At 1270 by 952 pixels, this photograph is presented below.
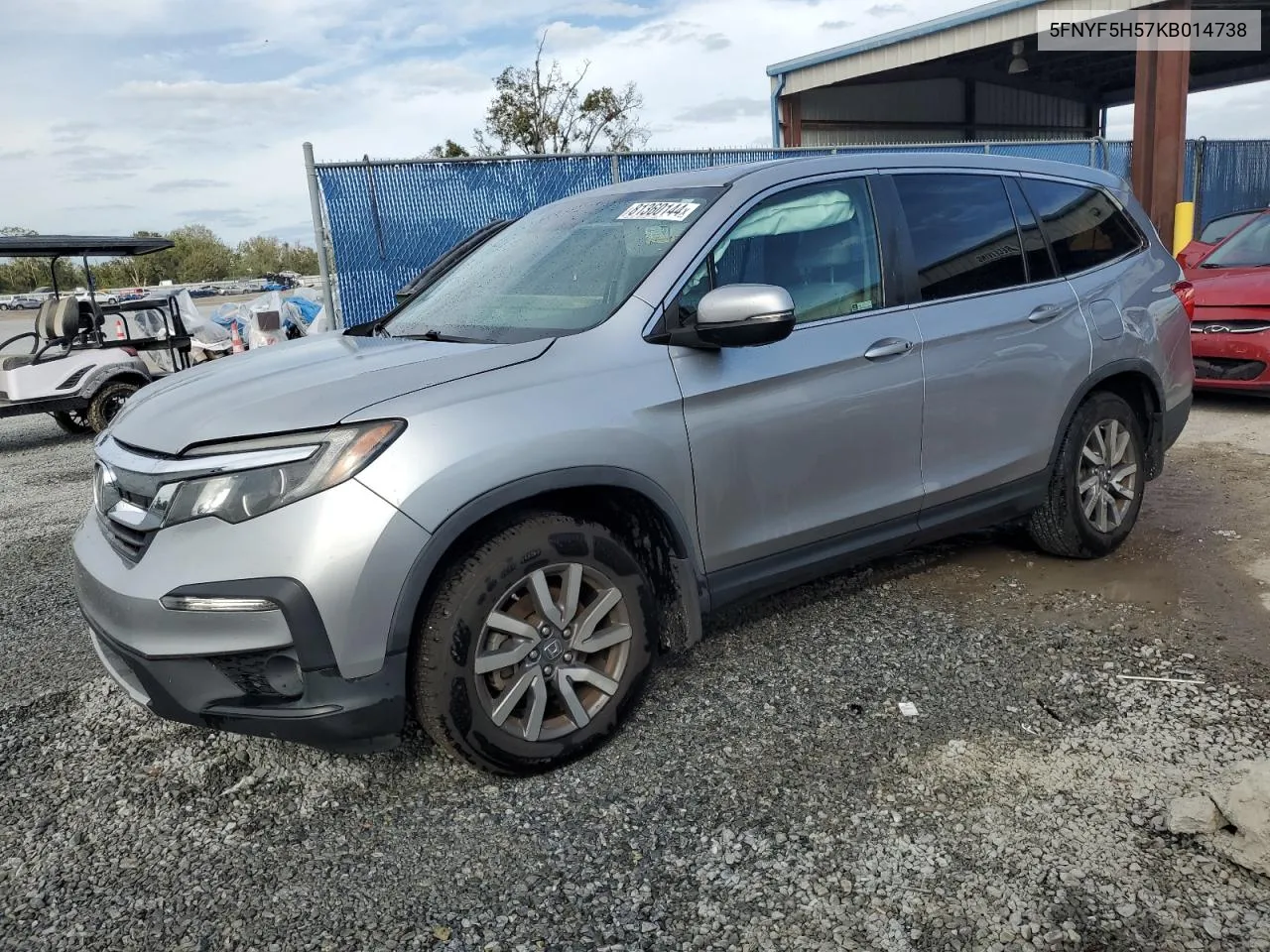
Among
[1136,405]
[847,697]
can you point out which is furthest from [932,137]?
[847,697]

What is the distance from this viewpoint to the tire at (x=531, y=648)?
2.57 metres

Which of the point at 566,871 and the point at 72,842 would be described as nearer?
the point at 566,871

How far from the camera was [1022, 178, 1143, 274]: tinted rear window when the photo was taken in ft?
13.6

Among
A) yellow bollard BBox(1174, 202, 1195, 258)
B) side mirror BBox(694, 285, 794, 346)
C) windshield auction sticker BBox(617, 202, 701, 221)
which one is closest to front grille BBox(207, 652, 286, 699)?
side mirror BBox(694, 285, 794, 346)

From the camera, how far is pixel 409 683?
2605 mm

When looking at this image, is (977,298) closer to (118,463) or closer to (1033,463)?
(1033,463)

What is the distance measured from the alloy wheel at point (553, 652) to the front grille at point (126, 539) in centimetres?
88

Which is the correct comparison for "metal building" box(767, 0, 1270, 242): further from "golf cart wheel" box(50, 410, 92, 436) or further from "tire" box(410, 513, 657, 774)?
"tire" box(410, 513, 657, 774)

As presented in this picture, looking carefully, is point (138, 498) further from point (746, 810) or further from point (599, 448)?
point (746, 810)

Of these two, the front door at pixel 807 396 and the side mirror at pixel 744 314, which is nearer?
the side mirror at pixel 744 314

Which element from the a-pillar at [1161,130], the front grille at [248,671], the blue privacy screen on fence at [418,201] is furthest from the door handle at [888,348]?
the a-pillar at [1161,130]

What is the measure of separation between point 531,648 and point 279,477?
0.80m

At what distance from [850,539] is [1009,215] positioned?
161 cm

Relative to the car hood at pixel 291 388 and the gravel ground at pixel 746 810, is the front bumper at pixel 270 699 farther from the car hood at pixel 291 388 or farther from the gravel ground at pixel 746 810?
the car hood at pixel 291 388
